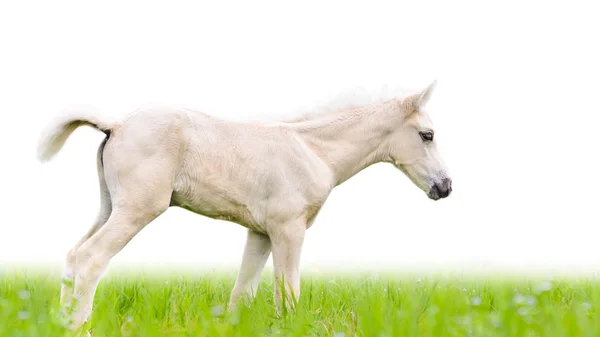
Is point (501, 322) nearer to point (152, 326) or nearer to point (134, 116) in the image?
point (152, 326)

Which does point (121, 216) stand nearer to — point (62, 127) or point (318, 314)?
point (62, 127)

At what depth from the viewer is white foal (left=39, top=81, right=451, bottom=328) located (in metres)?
5.30

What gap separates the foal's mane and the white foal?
0.09ft

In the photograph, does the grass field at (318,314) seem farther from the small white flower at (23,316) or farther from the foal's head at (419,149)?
the foal's head at (419,149)

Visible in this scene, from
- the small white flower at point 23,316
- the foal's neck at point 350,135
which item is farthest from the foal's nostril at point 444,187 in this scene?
the small white flower at point 23,316

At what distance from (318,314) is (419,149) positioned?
186cm

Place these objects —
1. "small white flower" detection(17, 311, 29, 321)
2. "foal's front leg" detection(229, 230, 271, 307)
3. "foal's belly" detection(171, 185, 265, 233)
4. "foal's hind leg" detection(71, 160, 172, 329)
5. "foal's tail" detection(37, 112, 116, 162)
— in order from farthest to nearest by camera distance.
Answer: "foal's front leg" detection(229, 230, 271, 307)
"foal's belly" detection(171, 185, 265, 233)
"foal's tail" detection(37, 112, 116, 162)
"foal's hind leg" detection(71, 160, 172, 329)
"small white flower" detection(17, 311, 29, 321)

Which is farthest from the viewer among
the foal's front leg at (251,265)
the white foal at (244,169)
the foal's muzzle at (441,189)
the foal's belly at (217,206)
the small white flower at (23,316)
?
the foal's muzzle at (441,189)

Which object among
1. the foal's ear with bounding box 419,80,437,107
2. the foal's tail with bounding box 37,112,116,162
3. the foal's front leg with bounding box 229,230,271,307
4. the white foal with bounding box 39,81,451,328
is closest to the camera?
the white foal with bounding box 39,81,451,328

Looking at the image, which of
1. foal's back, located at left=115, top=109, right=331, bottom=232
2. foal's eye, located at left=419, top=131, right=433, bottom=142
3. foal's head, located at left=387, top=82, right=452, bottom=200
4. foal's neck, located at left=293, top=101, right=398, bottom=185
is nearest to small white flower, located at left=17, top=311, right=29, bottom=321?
foal's back, located at left=115, top=109, right=331, bottom=232

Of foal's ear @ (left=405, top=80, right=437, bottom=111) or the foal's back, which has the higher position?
foal's ear @ (left=405, top=80, right=437, bottom=111)

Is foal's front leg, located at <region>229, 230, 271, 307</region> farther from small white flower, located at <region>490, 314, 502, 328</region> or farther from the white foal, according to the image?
small white flower, located at <region>490, 314, 502, 328</region>

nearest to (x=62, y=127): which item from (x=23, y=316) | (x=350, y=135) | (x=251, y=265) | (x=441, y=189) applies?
(x=23, y=316)

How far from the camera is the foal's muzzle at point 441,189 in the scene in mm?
6379
